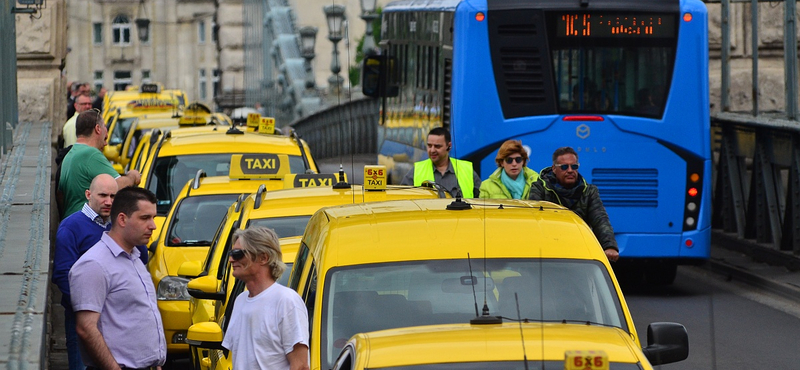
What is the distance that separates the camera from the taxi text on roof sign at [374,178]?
364 inches

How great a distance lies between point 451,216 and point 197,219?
18.6 feet

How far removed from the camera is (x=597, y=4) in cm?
1446

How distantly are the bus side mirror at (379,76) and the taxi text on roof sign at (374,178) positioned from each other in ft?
30.3

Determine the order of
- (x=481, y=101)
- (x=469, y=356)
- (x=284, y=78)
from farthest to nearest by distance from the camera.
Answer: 1. (x=284, y=78)
2. (x=481, y=101)
3. (x=469, y=356)

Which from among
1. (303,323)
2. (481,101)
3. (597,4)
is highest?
(597,4)

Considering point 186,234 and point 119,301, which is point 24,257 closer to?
point 119,301

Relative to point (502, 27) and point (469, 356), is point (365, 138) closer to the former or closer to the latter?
point (502, 27)

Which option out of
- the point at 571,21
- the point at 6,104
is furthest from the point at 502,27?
the point at 6,104

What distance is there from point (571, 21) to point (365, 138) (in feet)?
84.3

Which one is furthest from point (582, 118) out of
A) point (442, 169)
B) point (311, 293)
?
point (311, 293)

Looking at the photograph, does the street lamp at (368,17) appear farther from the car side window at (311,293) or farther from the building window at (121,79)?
the building window at (121,79)

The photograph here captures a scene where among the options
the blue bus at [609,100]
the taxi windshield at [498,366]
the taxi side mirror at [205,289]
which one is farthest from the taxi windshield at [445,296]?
the blue bus at [609,100]

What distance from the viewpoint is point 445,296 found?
5.79m

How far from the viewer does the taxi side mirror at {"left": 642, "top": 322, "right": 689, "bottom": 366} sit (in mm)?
5523
